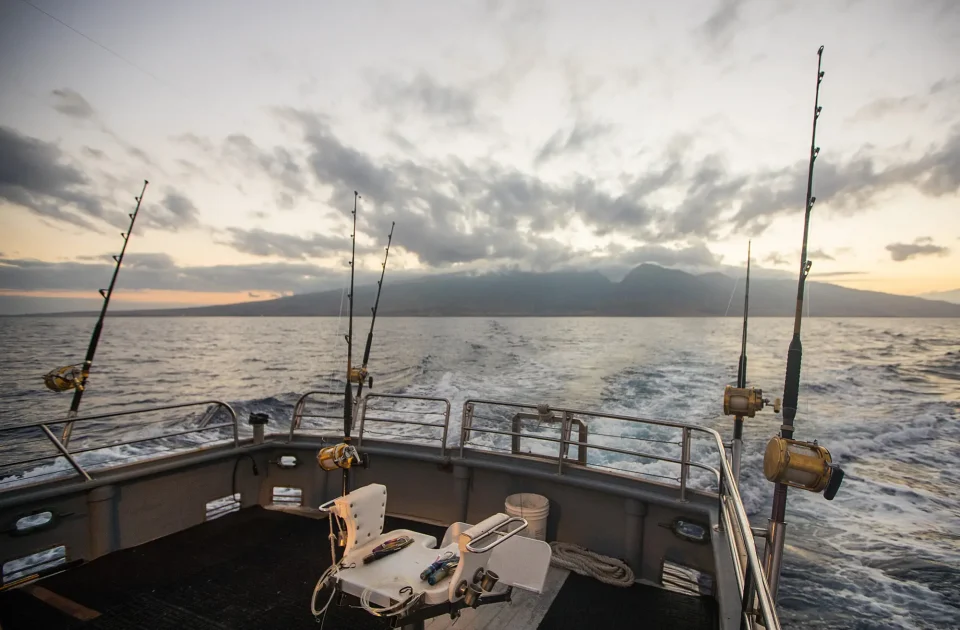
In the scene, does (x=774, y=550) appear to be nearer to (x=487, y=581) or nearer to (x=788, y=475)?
(x=788, y=475)

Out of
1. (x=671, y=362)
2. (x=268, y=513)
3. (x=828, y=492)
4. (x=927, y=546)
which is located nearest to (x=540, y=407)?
(x=828, y=492)

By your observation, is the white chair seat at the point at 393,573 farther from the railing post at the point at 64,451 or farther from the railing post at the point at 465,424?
the railing post at the point at 64,451

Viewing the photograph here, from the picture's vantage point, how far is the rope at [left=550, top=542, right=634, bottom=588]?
4160 millimetres

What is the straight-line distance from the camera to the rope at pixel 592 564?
4160mm

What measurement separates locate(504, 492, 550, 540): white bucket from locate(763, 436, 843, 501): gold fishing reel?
2367mm

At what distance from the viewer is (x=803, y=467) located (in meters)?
2.67

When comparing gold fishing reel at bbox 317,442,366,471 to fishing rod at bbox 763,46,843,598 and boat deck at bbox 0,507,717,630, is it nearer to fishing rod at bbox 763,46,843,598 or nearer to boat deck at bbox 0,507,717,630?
boat deck at bbox 0,507,717,630

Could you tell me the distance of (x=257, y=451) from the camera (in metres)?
5.80

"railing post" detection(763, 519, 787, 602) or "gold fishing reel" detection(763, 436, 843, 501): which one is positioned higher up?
"gold fishing reel" detection(763, 436, 843, 501)

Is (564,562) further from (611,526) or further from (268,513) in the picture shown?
(268,513)

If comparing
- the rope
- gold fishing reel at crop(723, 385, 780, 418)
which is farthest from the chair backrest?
gold fishing reel at crop(723, 385, 780, 418)

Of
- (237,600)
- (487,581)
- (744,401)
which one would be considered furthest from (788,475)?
(237,600)

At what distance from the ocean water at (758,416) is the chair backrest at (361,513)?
9.26 feet

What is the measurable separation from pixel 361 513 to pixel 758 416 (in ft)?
53.4
